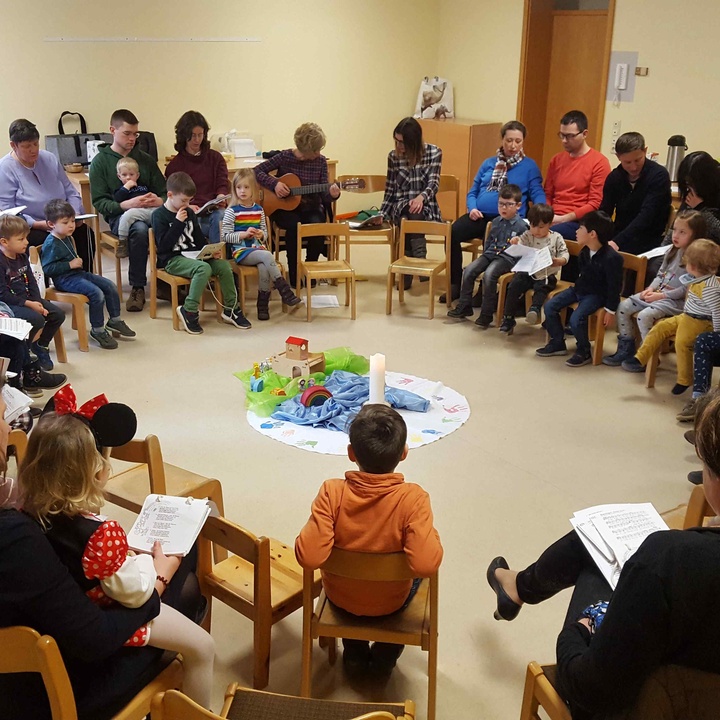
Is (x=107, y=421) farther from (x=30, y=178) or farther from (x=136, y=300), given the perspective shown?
(x=30, y=178)

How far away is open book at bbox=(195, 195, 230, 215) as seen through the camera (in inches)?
219

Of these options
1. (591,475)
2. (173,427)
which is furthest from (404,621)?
(173,427)

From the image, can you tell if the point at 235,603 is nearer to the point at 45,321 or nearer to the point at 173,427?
the point at 173,427

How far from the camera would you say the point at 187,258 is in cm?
529

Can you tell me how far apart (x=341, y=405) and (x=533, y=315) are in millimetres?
1657

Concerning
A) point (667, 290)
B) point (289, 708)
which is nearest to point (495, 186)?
point (667, 290)

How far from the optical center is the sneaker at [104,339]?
4.89 meters

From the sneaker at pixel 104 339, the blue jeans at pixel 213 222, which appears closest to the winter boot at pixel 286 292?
the blue jeans at pixel 213 222

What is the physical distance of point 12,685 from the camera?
1628mm

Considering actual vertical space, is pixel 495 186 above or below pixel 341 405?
above

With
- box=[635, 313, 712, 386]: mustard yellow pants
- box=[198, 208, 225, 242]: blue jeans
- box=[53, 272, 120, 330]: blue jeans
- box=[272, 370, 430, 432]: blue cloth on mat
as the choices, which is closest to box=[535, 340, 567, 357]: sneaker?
box=[635, 313, 712, 386]: mustard yellow pants

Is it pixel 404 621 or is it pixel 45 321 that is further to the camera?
pixel 45 321

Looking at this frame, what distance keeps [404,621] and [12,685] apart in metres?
0.94

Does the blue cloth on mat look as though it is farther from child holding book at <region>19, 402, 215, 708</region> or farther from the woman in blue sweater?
child holding book at <region>19, 402, 215, 708</region>
